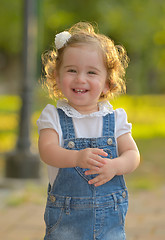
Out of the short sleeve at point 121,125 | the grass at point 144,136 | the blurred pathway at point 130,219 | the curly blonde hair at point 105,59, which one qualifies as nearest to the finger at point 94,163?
the short sleeve at point 121,125

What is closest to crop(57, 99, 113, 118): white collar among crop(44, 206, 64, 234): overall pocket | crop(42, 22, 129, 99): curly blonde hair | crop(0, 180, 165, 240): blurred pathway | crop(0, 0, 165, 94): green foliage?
crop(42, 22, 129, 99): curly blonde hair

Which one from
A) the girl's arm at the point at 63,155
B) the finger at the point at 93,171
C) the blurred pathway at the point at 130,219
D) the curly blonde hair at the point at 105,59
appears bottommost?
the blurred pathway at the point at 130,219

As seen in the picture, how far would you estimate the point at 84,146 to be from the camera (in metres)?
2.12

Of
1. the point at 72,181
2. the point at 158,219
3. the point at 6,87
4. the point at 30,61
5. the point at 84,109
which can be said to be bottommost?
the point at 158,219

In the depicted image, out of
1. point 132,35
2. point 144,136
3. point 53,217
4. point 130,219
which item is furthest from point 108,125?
point 132,35

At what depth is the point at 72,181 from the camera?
210 centimetres

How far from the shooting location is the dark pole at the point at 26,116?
5926mm

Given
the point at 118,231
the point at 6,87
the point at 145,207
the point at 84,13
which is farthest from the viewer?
the point at 6,87

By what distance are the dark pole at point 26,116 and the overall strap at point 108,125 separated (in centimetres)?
379

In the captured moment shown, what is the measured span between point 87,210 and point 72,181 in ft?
0.50

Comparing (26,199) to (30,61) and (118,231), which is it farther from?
(118,231)

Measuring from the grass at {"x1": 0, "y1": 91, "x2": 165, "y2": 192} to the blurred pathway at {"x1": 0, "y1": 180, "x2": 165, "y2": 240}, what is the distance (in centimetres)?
32

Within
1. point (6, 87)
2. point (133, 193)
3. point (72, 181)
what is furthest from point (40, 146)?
point (6, 87)

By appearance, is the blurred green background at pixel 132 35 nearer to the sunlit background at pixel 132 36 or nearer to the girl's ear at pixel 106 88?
the sunlit background at pixel 132 36
